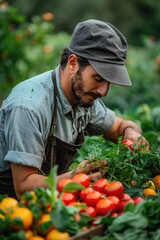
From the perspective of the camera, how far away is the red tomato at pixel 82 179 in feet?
11.4

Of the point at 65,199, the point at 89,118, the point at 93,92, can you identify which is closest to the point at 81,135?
the point at 89,118

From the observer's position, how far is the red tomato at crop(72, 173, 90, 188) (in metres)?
3.48

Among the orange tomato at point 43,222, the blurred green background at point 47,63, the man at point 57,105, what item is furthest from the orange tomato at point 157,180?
the blurred green background at point 47,63

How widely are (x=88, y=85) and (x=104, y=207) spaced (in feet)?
3.33

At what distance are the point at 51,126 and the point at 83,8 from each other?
848 inches

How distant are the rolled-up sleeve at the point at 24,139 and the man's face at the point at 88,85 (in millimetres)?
358

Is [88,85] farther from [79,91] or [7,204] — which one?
[7,204]

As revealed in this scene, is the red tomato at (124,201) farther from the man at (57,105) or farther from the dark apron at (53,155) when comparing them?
the dark apron at (53,155)

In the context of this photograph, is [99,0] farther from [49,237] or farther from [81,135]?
[49,237]

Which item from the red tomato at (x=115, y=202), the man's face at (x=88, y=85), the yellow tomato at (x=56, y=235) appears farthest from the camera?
the man's face at (x=88, y=85)

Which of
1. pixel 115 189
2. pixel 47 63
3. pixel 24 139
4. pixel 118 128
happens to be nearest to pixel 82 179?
pixel 115 189

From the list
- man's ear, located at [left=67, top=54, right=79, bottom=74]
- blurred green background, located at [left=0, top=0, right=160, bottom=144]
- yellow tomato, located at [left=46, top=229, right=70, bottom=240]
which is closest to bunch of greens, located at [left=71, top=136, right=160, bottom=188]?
man's ear, located at [left=67, top=54, right=79, bottom=74]

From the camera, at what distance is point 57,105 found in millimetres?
4238

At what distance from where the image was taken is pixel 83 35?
4.05 metres
